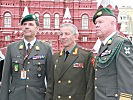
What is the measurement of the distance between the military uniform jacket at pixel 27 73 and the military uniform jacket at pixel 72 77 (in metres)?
0.25

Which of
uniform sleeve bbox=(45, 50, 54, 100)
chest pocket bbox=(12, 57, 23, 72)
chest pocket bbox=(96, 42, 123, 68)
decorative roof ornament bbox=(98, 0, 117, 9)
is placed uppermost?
decorative roof ornament bbox=(98, 0, 117, 9)

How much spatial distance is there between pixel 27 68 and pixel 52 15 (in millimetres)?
29428

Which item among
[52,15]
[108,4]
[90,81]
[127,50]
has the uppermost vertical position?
[108,4]

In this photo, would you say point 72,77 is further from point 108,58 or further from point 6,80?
point 6,80

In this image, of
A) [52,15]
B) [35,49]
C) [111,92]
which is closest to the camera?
[111,92]

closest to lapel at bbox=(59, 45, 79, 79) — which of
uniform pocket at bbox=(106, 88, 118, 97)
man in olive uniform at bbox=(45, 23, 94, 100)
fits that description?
man in olive uniform at bbox=(45, 23, 94, 100)

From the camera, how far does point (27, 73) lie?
16.5ft

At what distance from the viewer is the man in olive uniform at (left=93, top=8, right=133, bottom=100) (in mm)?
3792

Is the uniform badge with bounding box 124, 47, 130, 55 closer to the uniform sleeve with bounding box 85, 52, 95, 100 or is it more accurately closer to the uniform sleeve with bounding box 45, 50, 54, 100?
the uniform sleeve with bounding box 85, 52, 95, 100

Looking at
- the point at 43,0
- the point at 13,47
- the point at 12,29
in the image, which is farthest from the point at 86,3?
the point at 13,47

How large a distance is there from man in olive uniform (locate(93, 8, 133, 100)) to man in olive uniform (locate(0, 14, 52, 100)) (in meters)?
1.22

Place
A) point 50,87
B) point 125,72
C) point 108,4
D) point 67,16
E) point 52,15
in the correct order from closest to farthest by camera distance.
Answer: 1. point 125,72
2. point 50,87
3. point 67,16
4. point 52,15
5. point 108,4

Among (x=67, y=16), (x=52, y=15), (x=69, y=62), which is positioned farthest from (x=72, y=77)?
(x=52, y=15)

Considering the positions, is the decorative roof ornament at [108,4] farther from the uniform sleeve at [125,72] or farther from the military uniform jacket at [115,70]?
the uniform sleeve at [125,72]
